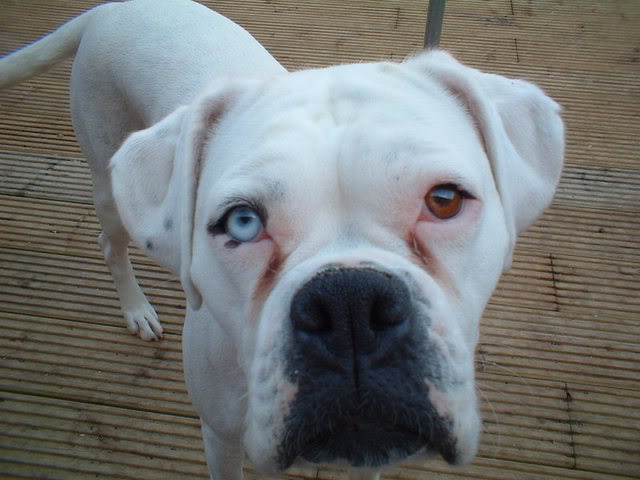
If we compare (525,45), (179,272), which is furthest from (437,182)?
(525,45)

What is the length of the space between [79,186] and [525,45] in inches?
146

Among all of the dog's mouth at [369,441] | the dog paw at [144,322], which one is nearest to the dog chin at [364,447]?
the dog's mouth at [369,441]

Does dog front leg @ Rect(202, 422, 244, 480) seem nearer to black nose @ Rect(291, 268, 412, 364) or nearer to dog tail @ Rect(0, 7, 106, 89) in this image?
black nose @ Rect(291, 268, 412, 364)

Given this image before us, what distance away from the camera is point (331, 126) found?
1270 mm

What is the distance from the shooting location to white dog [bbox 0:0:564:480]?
1.00m

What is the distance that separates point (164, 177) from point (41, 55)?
4.66 ft

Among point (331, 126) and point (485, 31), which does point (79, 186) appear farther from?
point (485, 31)

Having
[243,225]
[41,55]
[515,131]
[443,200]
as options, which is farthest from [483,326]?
[41,55]

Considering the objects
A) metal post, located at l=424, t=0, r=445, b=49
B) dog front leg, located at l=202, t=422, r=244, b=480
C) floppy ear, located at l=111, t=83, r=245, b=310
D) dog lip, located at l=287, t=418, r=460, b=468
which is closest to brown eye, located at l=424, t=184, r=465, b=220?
dog lip, located at l=287, t=418, r=460, b=468

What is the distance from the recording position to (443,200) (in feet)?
3.89

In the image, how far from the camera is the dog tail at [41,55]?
7.82 ft

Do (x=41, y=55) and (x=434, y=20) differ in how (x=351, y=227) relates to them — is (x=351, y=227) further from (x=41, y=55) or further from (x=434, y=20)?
(x=434, y=20)

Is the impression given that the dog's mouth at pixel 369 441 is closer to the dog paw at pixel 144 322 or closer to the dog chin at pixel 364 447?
the dog chin at pixel 364 447

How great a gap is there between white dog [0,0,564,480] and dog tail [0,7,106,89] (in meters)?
1.31
